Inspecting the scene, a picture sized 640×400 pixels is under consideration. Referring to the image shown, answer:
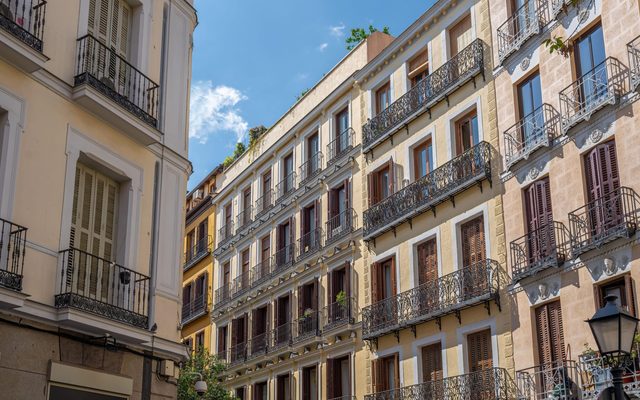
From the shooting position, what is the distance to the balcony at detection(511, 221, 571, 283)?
21.0 m

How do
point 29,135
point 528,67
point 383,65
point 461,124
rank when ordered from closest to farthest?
point 29,135 < point 528,67 < point 461,124 < point 383,65

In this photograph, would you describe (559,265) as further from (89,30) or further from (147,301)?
(89,30)

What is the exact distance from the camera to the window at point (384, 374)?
27453mm

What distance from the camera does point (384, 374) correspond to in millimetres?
27750

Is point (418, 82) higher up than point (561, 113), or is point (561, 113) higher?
point (418, 82)

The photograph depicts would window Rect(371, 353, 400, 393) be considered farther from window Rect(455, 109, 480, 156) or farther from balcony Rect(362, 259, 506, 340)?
window Rect(455, 109, 480, 156)

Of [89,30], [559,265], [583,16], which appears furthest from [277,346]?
[89,30]

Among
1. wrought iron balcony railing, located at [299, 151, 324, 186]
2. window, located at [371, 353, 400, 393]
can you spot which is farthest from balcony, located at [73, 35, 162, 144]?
wrought iron balcony railing, located at [299, 151, 324, 186]

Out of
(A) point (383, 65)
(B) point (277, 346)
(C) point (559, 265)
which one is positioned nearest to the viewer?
(C) point (559, 265)

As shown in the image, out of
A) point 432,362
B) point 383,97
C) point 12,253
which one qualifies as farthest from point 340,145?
point 12,253

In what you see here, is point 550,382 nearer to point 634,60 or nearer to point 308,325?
point 634,60

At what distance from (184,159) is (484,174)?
10.4 m

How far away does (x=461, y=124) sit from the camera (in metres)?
26.6

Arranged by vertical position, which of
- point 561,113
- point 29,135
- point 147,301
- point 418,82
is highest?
point 418,82
